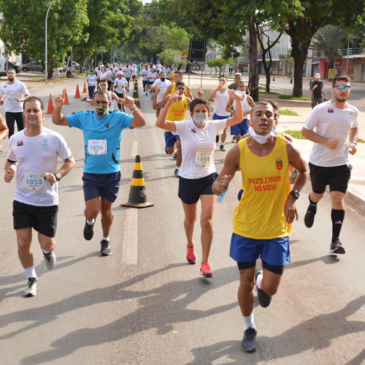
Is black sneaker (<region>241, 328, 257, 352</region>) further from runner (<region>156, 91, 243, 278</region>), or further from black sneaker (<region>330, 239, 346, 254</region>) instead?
black sneaker (<region>330, 239, 346, 254</region>)

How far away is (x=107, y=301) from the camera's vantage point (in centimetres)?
602

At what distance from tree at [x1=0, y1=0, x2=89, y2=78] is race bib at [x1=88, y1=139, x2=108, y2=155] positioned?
53.7m

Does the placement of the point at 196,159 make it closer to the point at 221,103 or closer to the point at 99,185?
the point at 99,185

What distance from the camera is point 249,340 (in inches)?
198

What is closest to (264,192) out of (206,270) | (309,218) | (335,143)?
(206,270)

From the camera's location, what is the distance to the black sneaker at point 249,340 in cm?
496

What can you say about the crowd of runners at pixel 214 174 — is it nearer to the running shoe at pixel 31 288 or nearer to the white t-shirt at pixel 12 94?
the running shoe at pixel 31 288

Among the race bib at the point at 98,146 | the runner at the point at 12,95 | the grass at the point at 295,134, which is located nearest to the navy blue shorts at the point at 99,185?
the race bib at the point at 98,146

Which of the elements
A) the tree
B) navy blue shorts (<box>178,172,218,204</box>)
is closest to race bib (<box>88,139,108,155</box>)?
navy blue shorts (<box>178,172,218,204</box>)

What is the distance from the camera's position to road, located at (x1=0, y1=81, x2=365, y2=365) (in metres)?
4.93

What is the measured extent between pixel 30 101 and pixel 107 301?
2.01 metres

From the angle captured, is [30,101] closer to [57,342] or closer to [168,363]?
[57,342]

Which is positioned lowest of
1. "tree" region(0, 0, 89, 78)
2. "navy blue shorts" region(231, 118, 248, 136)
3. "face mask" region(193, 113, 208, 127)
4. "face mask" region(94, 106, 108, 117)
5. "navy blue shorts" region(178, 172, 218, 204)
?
"navy blue shorts" region(231, 118, 248, 136)

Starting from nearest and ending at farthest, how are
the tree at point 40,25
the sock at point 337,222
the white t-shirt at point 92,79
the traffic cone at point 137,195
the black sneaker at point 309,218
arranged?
the sock at point 337,222
the black sneaker at point 309,218
the traffic cone at point 137,195
the white t-shirt at point 92,79
the tree at point 40,25
